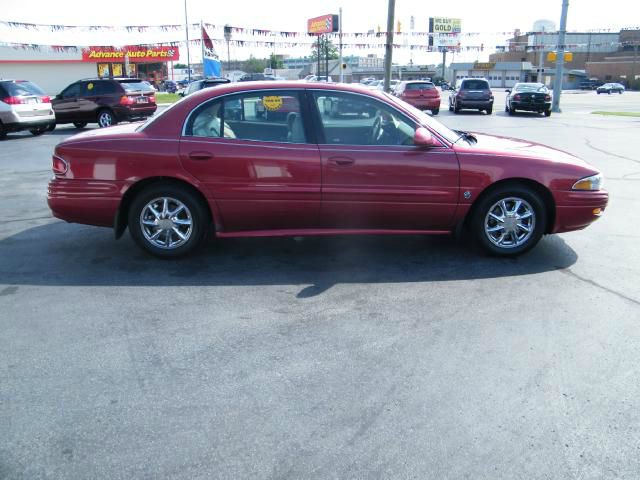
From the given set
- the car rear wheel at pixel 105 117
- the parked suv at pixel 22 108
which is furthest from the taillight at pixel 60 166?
the car rear wheel at pixel 105 117

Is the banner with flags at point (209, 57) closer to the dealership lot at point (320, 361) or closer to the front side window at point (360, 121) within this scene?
the front side window at point (360, 121)

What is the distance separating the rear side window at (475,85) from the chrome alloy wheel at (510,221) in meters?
22.6

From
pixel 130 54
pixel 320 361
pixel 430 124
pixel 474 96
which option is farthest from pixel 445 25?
pixel 320 361

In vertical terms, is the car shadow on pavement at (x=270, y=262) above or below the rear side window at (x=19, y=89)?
below

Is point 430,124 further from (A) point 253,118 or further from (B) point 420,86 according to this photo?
(B) point 420,86

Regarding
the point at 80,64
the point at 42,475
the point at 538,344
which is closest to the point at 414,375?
the point at 538,344

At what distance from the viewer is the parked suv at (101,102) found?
18.9 meters

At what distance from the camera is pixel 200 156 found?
534cm

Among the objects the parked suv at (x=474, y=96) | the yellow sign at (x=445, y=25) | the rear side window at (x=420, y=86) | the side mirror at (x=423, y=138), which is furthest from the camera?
the yellow sign at (x=445, y=25)

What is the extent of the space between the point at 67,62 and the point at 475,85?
123 ft

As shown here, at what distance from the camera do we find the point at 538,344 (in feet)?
12.8

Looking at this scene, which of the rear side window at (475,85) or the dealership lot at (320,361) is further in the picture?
the rear side window at (475,85)

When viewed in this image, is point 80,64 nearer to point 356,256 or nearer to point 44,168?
point 44,168

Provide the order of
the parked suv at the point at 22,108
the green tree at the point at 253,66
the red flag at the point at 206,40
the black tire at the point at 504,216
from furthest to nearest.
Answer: the green tree at the point at 253,66
the red flag at the point at 206,40
the parked suv at the point at 22,108
the black tire at the point at 504,216
